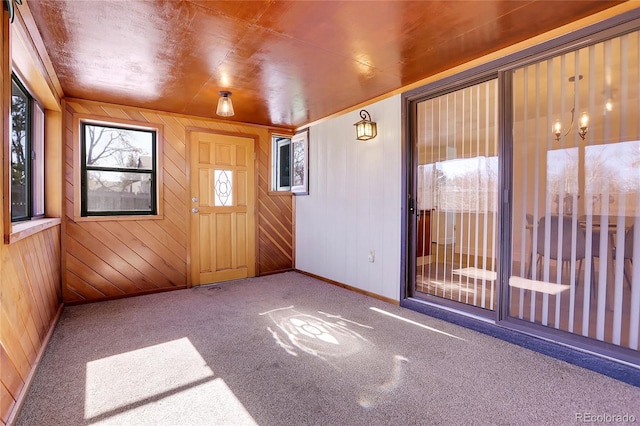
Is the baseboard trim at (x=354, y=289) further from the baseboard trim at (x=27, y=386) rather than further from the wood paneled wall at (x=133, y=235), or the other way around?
the baseboard trim at (x=27, y=386)

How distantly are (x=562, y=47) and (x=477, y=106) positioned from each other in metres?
0.70

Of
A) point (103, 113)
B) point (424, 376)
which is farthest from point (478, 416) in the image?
point (103, 113)

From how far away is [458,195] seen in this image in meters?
3.02

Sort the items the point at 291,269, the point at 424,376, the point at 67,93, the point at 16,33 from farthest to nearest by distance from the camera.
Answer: the point at 291,269, the point at 67,93, the point at 424,376, the point at 16,33

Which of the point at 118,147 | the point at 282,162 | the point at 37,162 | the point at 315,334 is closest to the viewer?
the point at 315,334

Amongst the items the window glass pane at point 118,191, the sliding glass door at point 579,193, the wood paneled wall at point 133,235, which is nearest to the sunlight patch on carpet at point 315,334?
the sliding glass door at point 579,193

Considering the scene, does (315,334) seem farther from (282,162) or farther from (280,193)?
(282,162)

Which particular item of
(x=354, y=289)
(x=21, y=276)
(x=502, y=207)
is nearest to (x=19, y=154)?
(x=21, y=276)

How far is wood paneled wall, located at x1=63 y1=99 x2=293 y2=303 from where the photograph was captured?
3631 millimetres

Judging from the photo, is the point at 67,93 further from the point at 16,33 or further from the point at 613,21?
the point at 613,21

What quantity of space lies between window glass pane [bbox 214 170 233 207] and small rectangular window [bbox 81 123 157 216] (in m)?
0.79

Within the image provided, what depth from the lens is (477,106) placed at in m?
2.86

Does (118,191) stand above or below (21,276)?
above

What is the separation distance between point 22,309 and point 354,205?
3.18 m
